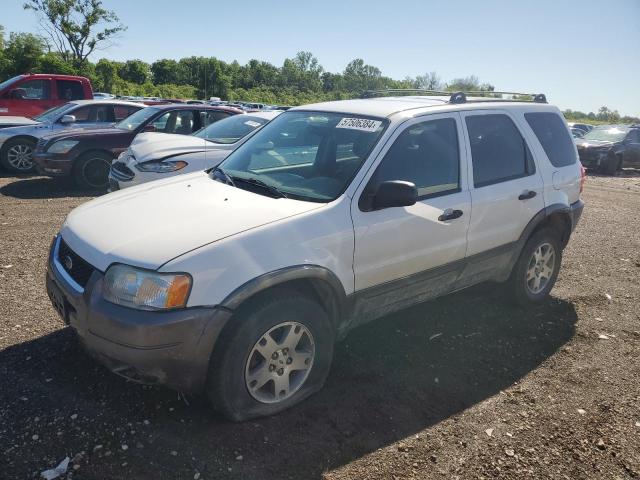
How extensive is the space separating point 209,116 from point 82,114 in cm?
320

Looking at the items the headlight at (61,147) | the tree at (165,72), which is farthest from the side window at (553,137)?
the tree at (165,72)

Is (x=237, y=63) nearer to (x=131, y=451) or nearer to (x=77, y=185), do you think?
(x=77, y=185)

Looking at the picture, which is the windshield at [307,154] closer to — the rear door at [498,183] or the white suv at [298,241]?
the white suv at [298,241]

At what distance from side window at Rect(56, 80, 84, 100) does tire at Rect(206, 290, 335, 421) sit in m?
12.9

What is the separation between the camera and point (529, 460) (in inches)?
113

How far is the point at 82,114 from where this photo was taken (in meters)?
10.8

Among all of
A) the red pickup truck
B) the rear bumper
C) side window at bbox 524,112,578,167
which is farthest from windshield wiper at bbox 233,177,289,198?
the red pickup truck

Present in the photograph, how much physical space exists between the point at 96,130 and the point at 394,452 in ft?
28.1

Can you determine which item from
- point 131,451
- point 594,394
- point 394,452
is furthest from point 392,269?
point 131,451

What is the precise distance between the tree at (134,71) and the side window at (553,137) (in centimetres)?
5677

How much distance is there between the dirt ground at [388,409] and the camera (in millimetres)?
2723

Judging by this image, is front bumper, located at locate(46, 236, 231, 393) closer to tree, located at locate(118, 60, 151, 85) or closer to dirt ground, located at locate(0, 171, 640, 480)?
dirt ground, located at locate(0, 171, 640, 480)

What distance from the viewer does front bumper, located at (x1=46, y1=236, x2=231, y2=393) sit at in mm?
2580

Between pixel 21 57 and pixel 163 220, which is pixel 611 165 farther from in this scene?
pixel 21 57
